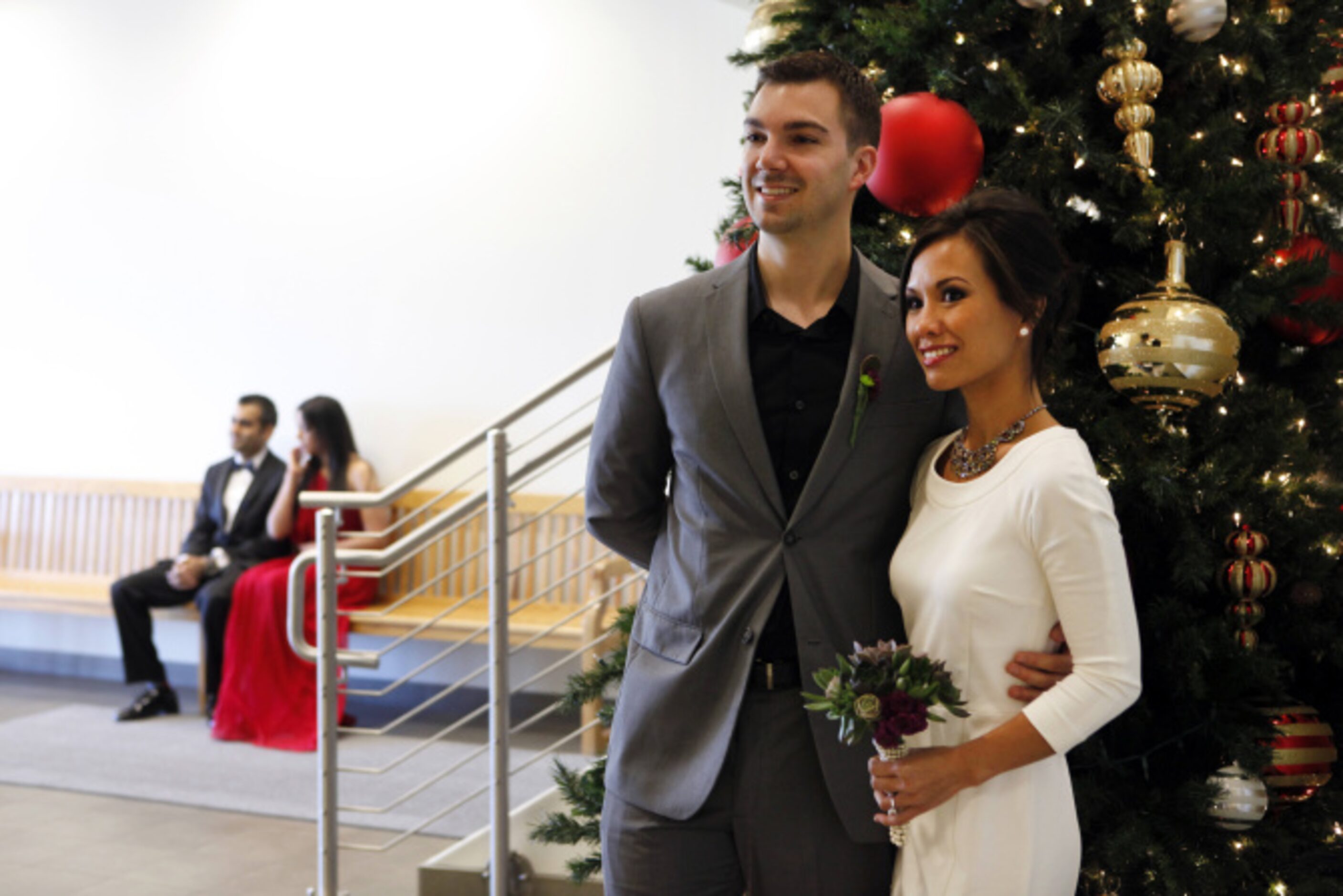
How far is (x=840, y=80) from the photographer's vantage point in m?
1.86

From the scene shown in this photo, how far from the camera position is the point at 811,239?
186cm

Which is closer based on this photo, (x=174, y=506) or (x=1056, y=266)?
(x=1056, y=266)

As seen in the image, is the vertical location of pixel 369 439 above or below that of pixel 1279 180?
Result: above

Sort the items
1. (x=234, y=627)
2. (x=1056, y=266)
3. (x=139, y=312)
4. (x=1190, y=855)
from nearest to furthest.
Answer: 1. (x=1056, y=266)
2. (x=1190, y=855)
3. (x=234, y=627)
4. (x=139, y=312)

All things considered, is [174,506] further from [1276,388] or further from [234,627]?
[1276,388]

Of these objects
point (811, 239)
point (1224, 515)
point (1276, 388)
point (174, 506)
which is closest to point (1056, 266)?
point (811, 239)

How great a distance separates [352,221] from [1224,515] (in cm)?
531

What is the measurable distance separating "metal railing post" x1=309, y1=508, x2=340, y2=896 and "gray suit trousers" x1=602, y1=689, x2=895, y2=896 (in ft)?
5.37

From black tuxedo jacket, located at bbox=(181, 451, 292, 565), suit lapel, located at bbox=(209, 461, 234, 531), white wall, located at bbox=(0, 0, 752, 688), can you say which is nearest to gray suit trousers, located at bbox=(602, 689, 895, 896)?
white wall, located at bbox=(0, 0, 752, 688)

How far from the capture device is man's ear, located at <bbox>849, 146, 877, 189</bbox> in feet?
6.20

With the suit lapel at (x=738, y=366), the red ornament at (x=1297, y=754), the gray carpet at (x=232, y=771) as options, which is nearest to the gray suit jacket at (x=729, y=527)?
the suit lapel at (x=738, y=366)

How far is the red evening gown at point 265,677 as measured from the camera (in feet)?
19.1

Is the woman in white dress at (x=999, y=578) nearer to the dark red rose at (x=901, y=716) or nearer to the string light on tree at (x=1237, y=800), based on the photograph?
the dark red rose at (x=901, y=716)

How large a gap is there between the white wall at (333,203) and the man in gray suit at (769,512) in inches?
166
